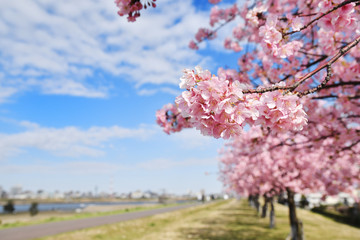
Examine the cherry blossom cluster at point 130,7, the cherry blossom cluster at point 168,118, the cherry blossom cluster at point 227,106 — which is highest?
the cherry blossom cluster at point 130,7

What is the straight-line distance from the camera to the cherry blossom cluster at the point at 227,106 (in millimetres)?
1578

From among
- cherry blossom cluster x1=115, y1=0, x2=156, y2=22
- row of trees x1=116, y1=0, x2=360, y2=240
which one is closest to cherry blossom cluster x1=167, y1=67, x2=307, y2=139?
row of trees x1=116, y1=0, x2=360, y2=240

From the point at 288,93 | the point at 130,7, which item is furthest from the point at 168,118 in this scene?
the point at 288,93

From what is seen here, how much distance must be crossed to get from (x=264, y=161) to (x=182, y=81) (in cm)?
1360

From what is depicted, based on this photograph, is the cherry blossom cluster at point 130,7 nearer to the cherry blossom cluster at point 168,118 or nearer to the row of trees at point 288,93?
the row of trees at point 288,93

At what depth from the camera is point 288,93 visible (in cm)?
172

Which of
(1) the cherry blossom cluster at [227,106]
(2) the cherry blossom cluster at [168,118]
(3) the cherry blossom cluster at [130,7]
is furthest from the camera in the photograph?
(2) the cherry blossom cluster at [168,118]

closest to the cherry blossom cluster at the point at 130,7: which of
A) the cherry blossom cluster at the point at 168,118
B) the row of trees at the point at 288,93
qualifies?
the row of trees at the point at 288,93

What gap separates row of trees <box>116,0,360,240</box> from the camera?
1.66 m

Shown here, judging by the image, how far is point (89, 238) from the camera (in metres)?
12.3

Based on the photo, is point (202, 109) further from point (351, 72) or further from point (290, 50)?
point (351, 72)

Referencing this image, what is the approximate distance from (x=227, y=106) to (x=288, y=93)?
1.56 ft

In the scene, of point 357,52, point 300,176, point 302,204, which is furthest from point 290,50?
point 302,204

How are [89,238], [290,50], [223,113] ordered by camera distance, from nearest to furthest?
[223,113] < [290,50] < [89,238]
